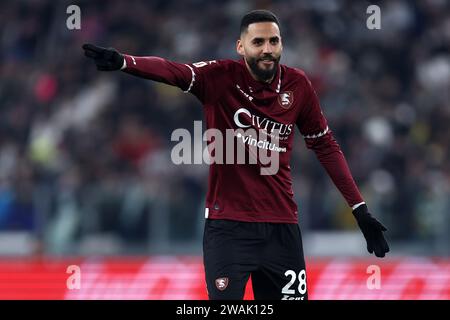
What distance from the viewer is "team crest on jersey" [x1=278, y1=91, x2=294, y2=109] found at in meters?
7.25

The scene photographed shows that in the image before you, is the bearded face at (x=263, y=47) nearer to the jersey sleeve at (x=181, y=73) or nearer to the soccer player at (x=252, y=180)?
the soccer player at (x=252, y=180)

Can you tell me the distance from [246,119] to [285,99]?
0.28 metres

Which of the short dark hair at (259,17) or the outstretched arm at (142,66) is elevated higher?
the short dark hair at (259,17)

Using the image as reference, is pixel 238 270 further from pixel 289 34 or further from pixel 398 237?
pixel 289 34

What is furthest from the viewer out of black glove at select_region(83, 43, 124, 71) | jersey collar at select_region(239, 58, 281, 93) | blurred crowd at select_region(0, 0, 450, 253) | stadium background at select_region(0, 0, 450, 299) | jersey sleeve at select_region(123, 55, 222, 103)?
blurred crowd at select_region(0, 0, 450, 253)

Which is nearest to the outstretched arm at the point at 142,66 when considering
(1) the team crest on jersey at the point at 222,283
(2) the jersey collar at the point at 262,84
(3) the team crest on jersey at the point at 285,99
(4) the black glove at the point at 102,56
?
(4) the black glove at the point at 102,56

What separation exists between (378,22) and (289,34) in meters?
1.21

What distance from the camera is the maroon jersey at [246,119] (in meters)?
7.12

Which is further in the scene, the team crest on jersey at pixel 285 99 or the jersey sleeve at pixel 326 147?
the jersey sleeve at pixel 326 147

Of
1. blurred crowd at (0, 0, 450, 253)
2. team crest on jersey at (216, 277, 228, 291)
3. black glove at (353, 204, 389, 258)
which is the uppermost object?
blurred crowd at (0, 0, 450, 253)

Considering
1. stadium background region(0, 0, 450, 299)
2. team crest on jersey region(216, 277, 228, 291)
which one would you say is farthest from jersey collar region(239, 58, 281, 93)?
stadium background region(0, 0, 450, 299)

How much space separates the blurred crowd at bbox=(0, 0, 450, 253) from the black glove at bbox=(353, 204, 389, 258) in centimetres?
543

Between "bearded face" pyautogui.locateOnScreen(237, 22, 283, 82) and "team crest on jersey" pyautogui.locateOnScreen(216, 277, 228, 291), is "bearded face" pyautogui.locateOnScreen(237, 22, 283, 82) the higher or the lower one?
the higher one

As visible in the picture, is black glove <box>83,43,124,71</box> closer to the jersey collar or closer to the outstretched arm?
the outstretched arm
